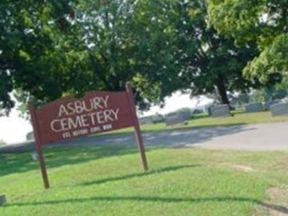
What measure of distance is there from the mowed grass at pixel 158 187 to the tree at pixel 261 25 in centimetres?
293

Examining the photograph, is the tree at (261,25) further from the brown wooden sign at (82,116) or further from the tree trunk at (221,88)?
the tree trunk at (221,88)

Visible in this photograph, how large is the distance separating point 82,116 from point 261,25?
788cm

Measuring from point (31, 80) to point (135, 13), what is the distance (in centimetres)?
1893

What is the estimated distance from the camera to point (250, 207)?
966 centimetres

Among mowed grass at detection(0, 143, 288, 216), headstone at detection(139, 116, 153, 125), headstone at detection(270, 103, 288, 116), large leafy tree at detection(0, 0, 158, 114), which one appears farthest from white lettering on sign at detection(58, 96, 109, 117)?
headstone at detection(139, 116, 153, 125)

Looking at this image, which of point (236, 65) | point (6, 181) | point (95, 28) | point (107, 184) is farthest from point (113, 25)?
point (107, 184)

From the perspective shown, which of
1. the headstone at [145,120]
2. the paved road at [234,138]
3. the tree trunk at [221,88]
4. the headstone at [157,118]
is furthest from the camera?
the tree trunk at [221,88]

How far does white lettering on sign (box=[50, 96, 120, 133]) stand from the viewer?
558 inches

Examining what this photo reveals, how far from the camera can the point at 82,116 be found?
1431cm

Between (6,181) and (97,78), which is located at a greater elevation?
(97,78)

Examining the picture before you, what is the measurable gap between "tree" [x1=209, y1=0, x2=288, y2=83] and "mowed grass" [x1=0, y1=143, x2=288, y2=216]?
9.60ft

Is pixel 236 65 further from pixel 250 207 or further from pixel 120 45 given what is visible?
pixel 250 207

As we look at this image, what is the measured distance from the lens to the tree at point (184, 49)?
167 ft

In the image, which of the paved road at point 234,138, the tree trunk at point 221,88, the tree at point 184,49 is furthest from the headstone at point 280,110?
the tree trunk at point 221,88
